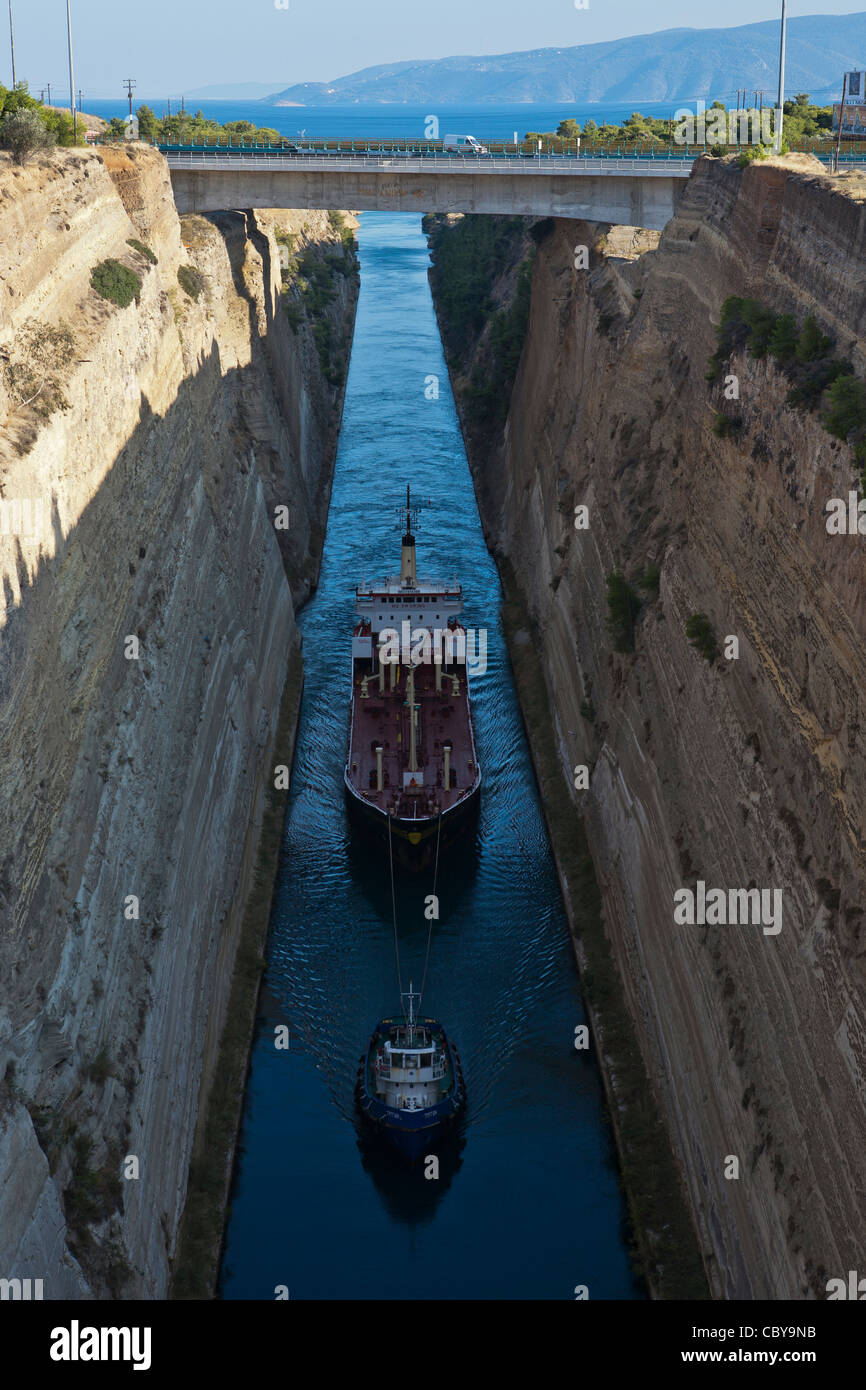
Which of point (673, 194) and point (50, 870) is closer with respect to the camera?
point (50, 870)

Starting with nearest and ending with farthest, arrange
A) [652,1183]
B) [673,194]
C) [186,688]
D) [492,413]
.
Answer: [652,1183] < [186,688] < [673,194] < [492,413]

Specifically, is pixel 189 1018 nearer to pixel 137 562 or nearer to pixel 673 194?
pixel 137 562

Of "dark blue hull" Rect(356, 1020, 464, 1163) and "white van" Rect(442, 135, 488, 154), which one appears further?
"white van" Rect(442, 135, 488, 154)

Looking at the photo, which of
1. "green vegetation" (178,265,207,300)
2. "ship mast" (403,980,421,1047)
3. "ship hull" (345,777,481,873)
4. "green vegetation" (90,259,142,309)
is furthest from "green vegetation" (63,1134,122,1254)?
"green vegetation" (178,265,207,300)

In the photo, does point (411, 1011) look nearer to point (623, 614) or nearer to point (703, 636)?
point (703, 636)

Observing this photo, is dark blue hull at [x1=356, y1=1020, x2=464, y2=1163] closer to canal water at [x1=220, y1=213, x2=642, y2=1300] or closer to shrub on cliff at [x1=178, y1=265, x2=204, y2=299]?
canal water at [x1=220, y1=213, x2=642, y2=1300]

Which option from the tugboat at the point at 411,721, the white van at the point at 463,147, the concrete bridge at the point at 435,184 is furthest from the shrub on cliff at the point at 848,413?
the white van at the point at 463,147

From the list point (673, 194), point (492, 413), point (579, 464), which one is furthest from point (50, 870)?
point (492, 413)

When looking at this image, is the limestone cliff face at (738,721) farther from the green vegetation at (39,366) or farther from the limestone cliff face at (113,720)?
the green vegetation at (39,366)
